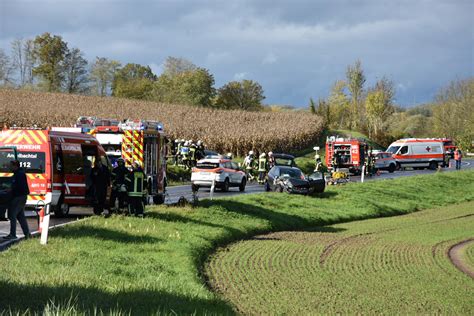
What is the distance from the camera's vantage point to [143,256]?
16.3 metres

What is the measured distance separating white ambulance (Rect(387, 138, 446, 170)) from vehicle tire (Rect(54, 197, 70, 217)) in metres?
45.1

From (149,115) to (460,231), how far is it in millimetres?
55357

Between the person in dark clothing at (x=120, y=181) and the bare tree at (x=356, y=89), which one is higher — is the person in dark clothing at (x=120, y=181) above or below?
below

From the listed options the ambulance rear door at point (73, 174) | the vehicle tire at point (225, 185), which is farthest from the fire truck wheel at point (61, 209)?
the vehicle tire at point (225, 185)

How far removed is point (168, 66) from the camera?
4998 inches

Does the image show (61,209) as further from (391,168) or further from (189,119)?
(189,119)

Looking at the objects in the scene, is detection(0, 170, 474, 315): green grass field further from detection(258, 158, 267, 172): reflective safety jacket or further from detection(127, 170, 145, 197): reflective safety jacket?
detection(258, 158, 267, 172): reflective safety jacket

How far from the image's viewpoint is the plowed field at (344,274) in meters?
14.3

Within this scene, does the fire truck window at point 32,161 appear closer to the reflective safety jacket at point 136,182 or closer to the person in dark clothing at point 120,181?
the person in dark clothing at point 120,181

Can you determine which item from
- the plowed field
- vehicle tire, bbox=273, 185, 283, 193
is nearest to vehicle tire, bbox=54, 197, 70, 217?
the plowed field

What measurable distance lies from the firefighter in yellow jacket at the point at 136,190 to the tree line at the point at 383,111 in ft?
261

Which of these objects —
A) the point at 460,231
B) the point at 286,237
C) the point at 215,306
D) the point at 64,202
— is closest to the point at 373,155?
the point at 460,231

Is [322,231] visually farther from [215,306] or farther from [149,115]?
[149,115]

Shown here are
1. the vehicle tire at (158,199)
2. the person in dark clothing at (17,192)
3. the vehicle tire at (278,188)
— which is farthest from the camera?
the vehicle tire at (278,188)
